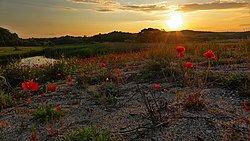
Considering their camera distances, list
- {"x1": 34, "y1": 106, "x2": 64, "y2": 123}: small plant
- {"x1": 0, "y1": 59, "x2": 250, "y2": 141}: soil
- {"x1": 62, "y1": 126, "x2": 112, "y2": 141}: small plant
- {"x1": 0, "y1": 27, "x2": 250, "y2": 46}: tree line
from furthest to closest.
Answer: {"x1": 0, "y1": 27, "x2": 250, "y2": 46}: tree line, {"x1": 34, "y1": 106, "x2": 64, "y2": 123}: small plant, {"x1": 0, "y1": 59, "x2": 250, "y2": 141}: soil, {"x1": 62, "y1": 126, "x2": 112, "y2": 141}: small plant

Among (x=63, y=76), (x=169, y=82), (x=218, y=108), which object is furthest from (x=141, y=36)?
(x=218, y=108)

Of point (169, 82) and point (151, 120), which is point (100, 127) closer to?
point (151, 120)

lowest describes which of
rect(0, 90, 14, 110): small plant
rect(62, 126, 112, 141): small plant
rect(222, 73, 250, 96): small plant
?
rect(0, 90, 14, 110): small plant

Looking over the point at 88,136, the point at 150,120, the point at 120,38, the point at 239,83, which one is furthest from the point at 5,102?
the point at 120,38

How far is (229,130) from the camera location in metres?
2.31

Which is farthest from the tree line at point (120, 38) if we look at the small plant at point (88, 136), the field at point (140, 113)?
the small plant at point (88, 136)

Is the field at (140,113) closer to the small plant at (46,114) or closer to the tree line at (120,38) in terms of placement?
the small plant at (46,114)

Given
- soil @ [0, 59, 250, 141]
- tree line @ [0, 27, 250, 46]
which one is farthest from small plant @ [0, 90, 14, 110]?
tree line @ [0, 27, 250, 46]

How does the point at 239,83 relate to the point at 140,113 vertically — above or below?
above

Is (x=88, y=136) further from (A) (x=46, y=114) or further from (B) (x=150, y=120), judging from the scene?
(A) (x=46, y=114)

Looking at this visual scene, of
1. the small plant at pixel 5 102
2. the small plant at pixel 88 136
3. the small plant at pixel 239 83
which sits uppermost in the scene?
the small plant at pixel 239 83

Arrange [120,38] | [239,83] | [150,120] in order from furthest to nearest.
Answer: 1. [120,38]
2. [239,83]
3. [150,120]

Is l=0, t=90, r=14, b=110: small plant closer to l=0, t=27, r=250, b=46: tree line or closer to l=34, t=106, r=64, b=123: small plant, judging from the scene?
l=34, t=106, r=64, b=123: small plant

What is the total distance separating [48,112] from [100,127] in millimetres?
878
